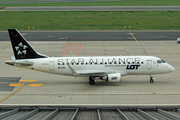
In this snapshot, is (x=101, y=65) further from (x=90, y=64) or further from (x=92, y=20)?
(x=92, y=20)

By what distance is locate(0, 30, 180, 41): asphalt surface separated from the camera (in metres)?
60.4

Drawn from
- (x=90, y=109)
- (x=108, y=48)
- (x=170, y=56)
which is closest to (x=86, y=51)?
(x=108, y=48)

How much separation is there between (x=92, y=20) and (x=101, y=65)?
51936mm

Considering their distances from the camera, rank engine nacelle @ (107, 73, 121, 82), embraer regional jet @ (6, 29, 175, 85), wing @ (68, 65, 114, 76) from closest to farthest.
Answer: wing @ (68, 65, 114, 76) < engine nacelle @ (107, 73, 121, 82) < embraer regional jet @ (6, 29, 175, 85)

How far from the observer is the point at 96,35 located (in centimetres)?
6419

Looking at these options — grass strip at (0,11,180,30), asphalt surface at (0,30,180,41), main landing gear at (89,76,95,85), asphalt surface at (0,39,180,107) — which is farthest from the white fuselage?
grass strip at (0,11,180,30)

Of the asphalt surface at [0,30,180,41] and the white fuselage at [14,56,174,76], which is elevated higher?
the asphalt surface at [0,30,180,41]

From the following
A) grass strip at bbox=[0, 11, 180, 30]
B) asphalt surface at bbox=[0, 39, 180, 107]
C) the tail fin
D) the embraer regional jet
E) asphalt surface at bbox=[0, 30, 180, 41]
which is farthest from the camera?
grass strip at bbox=[0, 11, 180, 30]

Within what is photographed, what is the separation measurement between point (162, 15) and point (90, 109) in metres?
Result: 80.9

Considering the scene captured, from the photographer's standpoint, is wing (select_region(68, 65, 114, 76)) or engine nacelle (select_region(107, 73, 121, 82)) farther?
engine nacelle (select_region(107, 73, 121, 82))

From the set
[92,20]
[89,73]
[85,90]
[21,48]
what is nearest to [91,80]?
[89,73]

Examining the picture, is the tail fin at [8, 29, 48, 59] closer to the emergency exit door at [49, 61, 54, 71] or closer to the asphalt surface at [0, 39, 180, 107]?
the emergency exit door at [49, 61, 54, 71]

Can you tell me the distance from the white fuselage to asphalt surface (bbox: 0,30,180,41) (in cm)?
2773

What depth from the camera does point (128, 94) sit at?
96.8 feet
